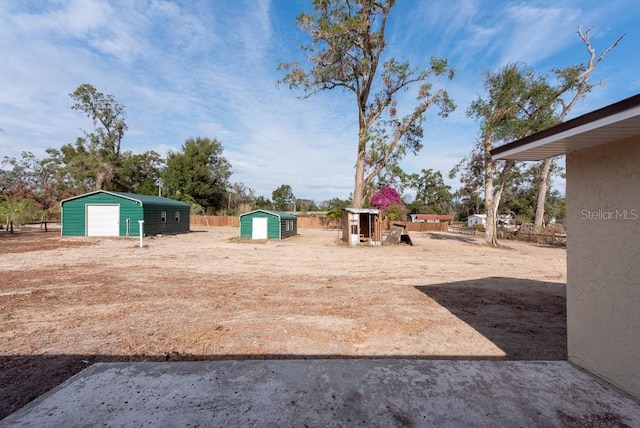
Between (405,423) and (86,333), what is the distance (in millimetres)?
4171

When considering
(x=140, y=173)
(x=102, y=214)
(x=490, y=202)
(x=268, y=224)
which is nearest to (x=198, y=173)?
(x=140, y=173)

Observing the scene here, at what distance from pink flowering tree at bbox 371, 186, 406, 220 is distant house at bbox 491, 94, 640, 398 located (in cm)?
3477

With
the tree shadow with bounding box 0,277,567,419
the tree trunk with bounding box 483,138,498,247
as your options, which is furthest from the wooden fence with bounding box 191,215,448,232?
the tree shadow with bounding box 0,277,567,419

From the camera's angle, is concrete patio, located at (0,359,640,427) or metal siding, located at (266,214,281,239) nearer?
concrete patio, located at (0,359,640,427)

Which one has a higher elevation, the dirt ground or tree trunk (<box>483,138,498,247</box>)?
tree trunk (<box>483,138,498,247</box>)

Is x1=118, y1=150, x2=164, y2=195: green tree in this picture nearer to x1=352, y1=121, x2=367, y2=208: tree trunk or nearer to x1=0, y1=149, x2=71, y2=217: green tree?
x1=0, y1=149, x2=71, y2=217: green tree

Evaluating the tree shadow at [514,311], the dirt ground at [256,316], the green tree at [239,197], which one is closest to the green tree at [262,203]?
the green tree at [239,197]

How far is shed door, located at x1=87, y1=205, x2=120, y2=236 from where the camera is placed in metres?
19.5

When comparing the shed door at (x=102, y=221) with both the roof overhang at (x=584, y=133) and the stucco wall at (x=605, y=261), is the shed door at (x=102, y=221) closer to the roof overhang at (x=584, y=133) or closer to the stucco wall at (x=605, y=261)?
the roof overhang at (x=584, y=133)

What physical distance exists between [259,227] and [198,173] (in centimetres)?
2592

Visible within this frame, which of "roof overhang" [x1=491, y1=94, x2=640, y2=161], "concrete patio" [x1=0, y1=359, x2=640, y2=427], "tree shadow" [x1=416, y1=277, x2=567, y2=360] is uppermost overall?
"roof overhang" [x1=491, y1=94, x2=640, y2=161]

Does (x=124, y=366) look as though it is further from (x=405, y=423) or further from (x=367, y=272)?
(x=367, y=272)

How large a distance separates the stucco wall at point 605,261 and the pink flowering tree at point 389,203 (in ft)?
114

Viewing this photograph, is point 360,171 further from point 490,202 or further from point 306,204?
point 306,204
